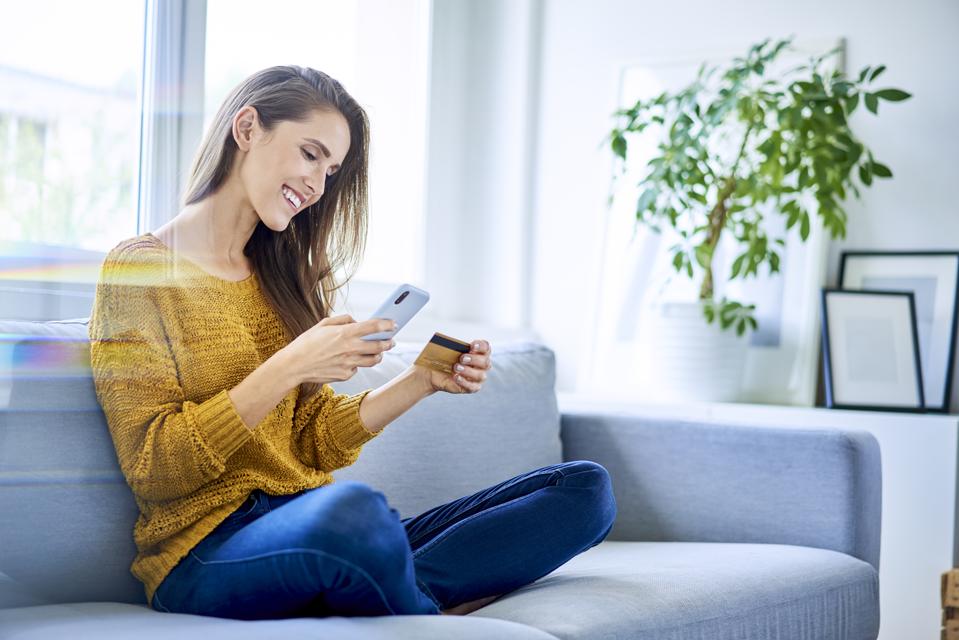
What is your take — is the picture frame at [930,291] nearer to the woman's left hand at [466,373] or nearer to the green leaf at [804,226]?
the green leaf at [804,226]

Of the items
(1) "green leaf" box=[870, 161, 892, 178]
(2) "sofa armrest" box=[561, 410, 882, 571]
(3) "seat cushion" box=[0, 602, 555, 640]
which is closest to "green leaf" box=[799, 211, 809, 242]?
(1) "green leaf" box=[870, 161, 892, 178]

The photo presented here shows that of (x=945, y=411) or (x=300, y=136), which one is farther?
(x=945, y=411)

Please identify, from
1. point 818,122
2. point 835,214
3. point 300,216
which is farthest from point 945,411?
point 300,216

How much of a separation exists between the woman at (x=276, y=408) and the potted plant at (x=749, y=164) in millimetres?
1165

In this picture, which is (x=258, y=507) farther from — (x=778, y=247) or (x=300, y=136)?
(x=778, y=247)

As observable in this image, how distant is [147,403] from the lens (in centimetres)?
132

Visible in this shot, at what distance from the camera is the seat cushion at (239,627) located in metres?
1.08

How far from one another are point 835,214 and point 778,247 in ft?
0.76

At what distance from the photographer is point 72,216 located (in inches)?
80.4

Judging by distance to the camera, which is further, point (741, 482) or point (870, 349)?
point (870, 349)

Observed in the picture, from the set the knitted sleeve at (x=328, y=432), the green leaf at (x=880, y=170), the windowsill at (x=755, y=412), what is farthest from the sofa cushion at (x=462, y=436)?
the green leaf at (x=880, y=170)

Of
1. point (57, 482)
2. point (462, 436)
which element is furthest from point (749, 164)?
point (57, 482)

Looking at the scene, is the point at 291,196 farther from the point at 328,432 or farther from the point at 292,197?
the point at 328,432

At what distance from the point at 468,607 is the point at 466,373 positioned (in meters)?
0.34
